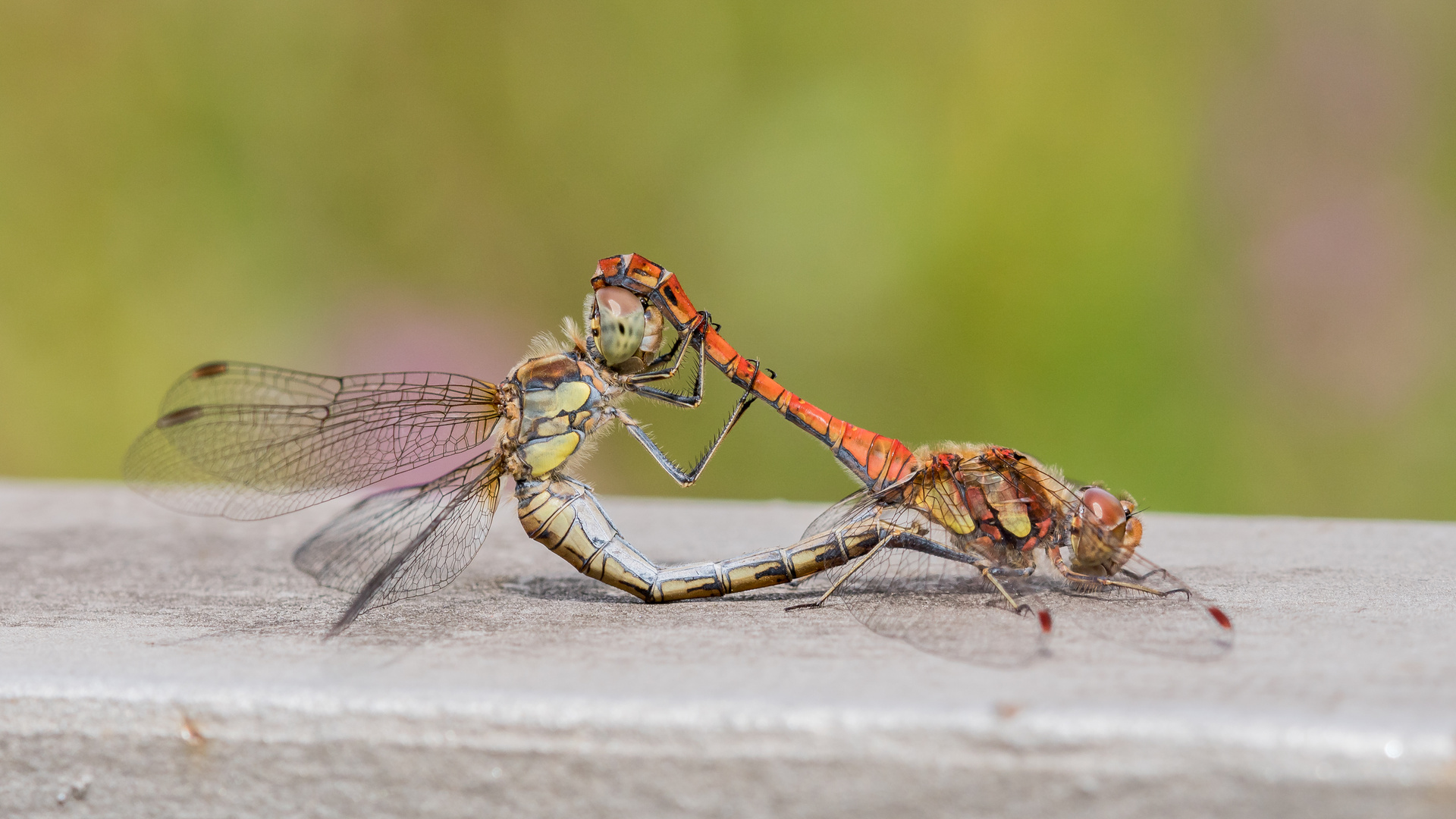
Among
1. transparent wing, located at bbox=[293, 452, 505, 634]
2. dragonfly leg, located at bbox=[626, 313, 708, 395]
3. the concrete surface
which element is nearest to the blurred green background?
dragonfly leg, located at bbox=[626, 313, 708, 395]

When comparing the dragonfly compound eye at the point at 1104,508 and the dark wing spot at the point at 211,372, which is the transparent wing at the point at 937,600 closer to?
the dragonfly compound eye at the point at 1104,508

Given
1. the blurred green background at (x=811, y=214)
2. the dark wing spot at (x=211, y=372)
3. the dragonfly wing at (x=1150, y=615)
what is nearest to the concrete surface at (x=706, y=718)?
the dragonfly wing at (x=1150, y=615)

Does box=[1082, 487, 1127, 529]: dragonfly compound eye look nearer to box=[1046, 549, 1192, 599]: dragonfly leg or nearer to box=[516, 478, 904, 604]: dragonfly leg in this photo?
box=[1046, 549, 1192, 599]: dragonfly leg

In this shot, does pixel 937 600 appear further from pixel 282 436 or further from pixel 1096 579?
pixel 282 436

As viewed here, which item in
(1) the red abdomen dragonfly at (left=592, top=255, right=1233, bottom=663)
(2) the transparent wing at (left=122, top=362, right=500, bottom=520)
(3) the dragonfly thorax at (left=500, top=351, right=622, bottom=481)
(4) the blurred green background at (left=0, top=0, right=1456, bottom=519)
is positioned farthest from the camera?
(4) the blurred green background at (left=0, top=0, right=1456, bottom=519)

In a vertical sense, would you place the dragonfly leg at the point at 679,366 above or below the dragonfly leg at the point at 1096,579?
→ above

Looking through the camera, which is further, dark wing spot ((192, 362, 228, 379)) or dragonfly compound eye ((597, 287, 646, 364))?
dark wing spot ((192, 362, 228, 379))

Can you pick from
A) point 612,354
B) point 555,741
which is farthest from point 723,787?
point 612,354
